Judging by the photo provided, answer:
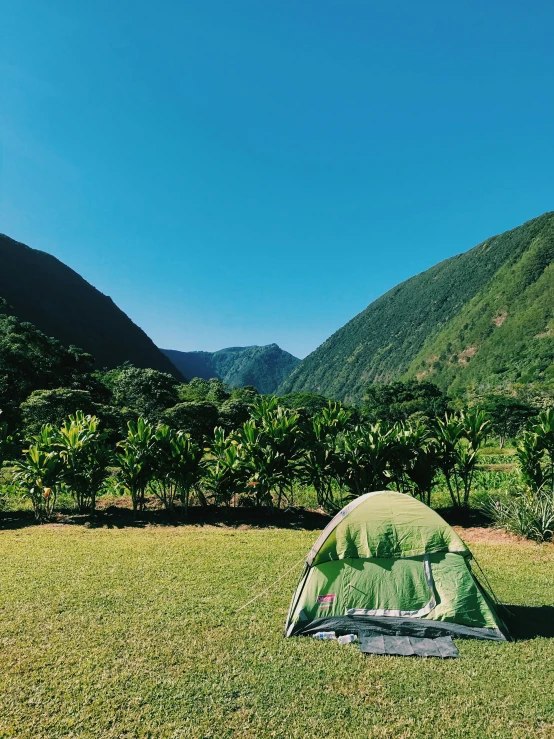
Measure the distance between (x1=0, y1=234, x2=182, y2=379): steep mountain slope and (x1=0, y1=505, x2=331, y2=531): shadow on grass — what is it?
76.1 meters

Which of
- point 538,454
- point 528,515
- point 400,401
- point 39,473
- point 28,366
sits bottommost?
point 528,515

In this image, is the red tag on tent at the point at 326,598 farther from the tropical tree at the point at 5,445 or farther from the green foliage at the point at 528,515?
the tropical tree at the point at 5,445

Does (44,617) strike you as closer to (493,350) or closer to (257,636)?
(257,636)

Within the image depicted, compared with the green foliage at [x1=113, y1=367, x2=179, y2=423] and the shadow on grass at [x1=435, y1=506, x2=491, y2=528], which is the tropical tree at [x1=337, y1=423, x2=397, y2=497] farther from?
the green foliage at [x1=113, y1=367, x2=179, y2=423]

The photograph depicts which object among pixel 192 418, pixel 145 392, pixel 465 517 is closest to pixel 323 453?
pixel 465 517

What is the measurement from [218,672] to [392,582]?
2.36 metres

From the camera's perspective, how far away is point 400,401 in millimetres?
65000

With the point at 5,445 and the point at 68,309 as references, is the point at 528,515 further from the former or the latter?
the point at 68,309

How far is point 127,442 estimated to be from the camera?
11289mm

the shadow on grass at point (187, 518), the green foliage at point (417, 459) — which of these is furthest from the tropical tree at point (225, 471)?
the green foliage at point (417, 459)

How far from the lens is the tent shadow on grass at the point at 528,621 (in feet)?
17.0

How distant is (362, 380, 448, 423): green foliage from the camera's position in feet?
192

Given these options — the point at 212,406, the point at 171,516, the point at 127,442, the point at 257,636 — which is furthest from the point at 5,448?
the point at 212,406

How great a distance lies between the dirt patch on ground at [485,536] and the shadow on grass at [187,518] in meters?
3.26
